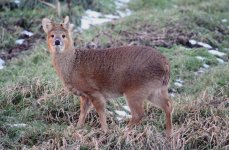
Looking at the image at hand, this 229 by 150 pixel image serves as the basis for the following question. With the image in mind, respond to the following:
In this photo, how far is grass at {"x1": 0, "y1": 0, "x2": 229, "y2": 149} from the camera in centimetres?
655

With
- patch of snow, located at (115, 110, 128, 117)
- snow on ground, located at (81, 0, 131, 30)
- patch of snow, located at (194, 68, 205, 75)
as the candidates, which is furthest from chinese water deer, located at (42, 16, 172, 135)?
snow on ground, located at (81, 0, 131, 30)

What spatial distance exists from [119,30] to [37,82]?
4108 mm

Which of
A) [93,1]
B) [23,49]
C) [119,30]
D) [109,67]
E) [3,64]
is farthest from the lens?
[93,1]

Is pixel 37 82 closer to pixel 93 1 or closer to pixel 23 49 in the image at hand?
pixel 23 49

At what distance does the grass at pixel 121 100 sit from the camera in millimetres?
6547

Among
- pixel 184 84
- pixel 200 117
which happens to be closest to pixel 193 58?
pixel 184 84

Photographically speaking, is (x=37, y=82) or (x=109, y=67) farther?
(x=37, y=82)

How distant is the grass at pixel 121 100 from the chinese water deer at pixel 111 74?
314 millimetres

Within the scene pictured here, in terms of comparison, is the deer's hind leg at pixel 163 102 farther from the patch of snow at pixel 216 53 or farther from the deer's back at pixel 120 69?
the patch of snow at pixel 216 53

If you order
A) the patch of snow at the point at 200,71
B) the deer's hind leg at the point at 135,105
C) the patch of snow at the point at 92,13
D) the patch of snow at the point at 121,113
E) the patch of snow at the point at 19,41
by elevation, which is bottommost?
the patch of snow at the point at 200,71

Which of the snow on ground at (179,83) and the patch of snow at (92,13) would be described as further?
the patch of snow at (92,13)

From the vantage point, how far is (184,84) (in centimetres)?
952

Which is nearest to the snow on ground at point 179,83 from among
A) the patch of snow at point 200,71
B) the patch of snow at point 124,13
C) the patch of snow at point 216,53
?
the patch of snow at point 200,71

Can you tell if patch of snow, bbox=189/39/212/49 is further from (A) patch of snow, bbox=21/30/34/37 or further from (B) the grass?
(A) patch of snow, bbox=21/30/34/37
